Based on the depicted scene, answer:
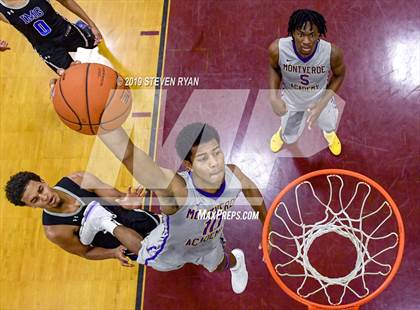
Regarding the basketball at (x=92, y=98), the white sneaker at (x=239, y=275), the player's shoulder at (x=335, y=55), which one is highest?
the player's shoulder at (x=335, y=55)

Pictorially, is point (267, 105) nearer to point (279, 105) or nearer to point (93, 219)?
point (279, 105)

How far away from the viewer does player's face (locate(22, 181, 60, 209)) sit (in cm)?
341

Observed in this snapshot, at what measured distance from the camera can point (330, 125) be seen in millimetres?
4062

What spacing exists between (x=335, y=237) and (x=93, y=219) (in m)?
1.80

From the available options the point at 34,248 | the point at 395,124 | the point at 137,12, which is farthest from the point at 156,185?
the point at 137,12

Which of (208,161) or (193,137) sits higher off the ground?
(193,137)

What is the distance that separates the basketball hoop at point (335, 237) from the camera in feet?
12.3

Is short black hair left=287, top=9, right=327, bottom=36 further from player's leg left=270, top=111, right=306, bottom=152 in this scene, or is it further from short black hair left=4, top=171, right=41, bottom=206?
short black hair left=4, top=171, right=41, bottom=206

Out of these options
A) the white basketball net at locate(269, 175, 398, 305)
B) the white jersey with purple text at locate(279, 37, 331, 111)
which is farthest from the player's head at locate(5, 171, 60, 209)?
the white jersey with purple text at locate(279, 37, 331, 111)

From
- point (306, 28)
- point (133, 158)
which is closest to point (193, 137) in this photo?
point (133, 158)

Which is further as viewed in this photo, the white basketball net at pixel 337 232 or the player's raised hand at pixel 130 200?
the player's raised hand at pixel 130 200

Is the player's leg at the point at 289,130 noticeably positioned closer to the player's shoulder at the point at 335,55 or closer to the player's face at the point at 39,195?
the player's shoulder at the point at 335,55

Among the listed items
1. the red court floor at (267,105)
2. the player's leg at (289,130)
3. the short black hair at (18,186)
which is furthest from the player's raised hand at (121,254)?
the player's leg at (289,130)

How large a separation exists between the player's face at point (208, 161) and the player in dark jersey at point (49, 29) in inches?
79.7
